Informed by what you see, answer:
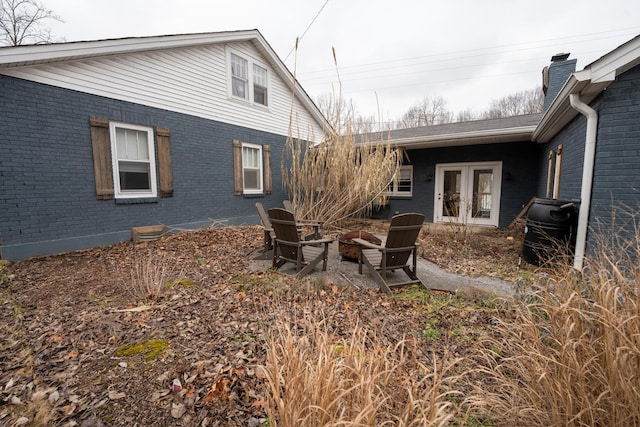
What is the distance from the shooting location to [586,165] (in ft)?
12.8

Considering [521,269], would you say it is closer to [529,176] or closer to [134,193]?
[529,176]

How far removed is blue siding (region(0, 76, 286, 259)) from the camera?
470cm

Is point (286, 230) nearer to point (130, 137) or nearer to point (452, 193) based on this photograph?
point (130, 137)

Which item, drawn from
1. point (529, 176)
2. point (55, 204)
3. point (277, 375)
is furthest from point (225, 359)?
point (529, 176)

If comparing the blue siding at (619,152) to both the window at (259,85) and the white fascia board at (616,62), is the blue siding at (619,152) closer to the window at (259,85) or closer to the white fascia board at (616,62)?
the white fascia board at (616,62)

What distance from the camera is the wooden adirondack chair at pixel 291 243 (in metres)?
3.80

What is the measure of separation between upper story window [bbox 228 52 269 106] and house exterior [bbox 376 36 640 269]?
4.14 m

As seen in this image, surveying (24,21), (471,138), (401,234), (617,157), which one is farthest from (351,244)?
(24,21)

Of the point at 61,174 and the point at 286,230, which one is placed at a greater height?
the point at 61,174

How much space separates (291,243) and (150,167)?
15.3 feet

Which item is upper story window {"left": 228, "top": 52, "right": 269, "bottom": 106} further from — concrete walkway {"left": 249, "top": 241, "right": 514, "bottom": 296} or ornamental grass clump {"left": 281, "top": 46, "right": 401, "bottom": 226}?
concrete walkway {"left": 249, "top": 241, "right": 514, "bottom": 296}

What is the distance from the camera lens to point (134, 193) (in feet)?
20.6

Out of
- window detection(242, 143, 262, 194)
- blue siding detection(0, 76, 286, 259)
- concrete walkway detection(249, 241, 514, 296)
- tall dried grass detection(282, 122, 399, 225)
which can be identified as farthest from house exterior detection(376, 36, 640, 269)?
blue siding detection(0, 76, 286, 259)

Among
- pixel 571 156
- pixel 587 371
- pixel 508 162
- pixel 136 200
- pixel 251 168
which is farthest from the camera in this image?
pixel 251 168
